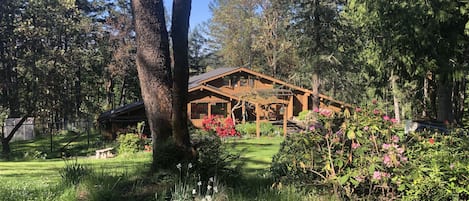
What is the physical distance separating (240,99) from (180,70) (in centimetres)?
2442

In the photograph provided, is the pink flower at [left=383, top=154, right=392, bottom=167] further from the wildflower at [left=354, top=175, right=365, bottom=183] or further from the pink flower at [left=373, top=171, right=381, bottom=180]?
the wildflower at [left=354, top=175, right=365, bottom=183]

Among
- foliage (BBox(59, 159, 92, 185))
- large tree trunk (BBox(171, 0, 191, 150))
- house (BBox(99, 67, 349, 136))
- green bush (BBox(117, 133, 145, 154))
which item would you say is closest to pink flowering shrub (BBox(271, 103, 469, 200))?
large tree trunk (BBox(171, 0, 191, 150))

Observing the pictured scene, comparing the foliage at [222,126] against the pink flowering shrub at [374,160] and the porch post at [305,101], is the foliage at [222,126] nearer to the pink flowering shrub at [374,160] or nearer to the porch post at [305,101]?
the porch post at [305,101]

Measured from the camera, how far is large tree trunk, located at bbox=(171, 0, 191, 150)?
5.31 metres

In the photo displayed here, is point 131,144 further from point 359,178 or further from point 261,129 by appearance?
point 359,178

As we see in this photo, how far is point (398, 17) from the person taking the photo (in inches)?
558

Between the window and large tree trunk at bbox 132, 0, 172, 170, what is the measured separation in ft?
82.9

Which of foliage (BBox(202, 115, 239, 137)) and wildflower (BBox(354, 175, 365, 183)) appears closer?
wildflower (BBox(354, 175, 365, 183))

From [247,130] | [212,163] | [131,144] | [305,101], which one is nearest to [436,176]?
[212,163]

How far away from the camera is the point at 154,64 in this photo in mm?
5387

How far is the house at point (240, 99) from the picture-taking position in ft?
97.2

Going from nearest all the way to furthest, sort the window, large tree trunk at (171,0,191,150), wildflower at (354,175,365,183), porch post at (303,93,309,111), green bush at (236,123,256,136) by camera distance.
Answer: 1. wildflower at (354,175,365,183)
2. large tree trunk at (171,0,191,150)
3. green bush at (236,123,256,136)
4. the window
5. porch post at (303,93,309,111)

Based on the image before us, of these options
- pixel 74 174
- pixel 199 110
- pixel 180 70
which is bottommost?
pixel 74 174

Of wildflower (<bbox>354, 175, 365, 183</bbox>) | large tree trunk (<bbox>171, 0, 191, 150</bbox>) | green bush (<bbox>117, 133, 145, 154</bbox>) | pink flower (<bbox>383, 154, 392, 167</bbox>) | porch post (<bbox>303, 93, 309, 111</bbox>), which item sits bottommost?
green bush (<bbox>117, 133, 145, 154</bbox>)
